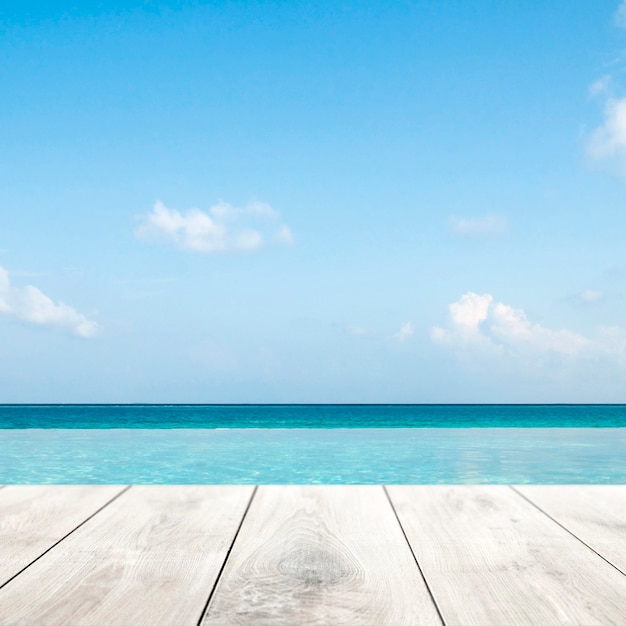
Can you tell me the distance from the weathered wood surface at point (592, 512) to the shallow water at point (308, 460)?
2.03 meters

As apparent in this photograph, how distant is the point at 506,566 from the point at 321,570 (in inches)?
14.0

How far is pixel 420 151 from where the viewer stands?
13344 mm

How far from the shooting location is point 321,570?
1110 millimetres

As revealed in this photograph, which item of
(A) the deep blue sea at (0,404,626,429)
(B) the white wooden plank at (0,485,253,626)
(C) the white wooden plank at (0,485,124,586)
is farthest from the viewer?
(A) the deep blue sea at (0,404,626,429)

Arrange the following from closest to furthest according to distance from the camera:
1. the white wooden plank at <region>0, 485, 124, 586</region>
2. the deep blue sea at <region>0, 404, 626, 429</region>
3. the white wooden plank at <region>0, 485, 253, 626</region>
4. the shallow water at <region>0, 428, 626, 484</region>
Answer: the white wooden plank at <region>0, 485, 253, 626</region> → the white wooden plank at <region>0, 485, 124, 586</region> → the shallow water at <region>0, 428, 626, 484</region> → the deep blue sea at <region>0, 404, 626, 429</region>

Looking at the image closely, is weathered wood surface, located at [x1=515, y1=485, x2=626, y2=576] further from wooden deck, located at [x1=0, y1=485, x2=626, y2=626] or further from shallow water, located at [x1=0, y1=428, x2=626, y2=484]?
shallow water, located at [x1=0, y1=428, x2=626, y2=484]

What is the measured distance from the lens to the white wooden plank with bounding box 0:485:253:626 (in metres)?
0.91

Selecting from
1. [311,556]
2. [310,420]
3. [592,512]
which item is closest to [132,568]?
[311,556]

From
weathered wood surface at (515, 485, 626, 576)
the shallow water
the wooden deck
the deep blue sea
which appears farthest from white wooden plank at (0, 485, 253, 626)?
the deep blue sea

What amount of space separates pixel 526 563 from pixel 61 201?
14.3m

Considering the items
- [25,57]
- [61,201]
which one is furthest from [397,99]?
[61,201]

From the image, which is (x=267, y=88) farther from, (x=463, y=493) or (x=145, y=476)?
(x=463, y=493)

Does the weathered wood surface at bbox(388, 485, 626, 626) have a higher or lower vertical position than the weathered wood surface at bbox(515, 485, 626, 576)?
lower

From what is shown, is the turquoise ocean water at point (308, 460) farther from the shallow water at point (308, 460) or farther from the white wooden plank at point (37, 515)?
the white wooden plank at point (37, 515)
